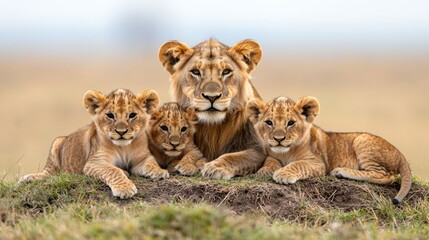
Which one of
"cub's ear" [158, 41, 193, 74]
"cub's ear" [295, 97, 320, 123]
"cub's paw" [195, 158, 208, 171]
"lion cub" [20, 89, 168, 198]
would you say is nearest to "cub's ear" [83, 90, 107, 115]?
"lion cub" [20, 89, 168, 198]

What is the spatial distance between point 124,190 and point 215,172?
3.41 feet

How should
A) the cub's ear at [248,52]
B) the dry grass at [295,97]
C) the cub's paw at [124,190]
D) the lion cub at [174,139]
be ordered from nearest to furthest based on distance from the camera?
the cub's paw at [124,190] → the lion cub at [174,139] → the cub's ear at [248,52] → the dry grass at [295,97]

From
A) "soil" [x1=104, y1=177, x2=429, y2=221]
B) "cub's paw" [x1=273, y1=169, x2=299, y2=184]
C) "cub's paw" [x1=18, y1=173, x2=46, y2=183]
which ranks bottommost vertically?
"cub's paw" [x1=18, y1=173, x2=46, y2=183]

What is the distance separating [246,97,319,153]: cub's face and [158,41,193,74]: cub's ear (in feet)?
2.86

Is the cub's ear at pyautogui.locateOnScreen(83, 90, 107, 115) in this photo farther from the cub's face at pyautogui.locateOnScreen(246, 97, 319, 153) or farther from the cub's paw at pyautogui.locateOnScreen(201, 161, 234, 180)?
the cub's face at pyautogui.locateOnScreen(246, 97, 319, 153)

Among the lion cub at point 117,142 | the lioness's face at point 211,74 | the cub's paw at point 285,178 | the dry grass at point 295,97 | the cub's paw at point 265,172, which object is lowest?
the dry grass at point 295,97

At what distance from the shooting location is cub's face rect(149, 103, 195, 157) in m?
8.97

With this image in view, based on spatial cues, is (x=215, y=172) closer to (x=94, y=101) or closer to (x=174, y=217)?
(x=94, y=101)

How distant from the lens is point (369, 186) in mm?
9039

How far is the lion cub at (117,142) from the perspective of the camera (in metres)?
8.48

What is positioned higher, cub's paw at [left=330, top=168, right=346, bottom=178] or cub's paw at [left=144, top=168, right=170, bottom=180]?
cub's paw at [left=144, top=168, right=170, bottom=180]

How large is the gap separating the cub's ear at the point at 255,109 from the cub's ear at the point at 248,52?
20.7 inches

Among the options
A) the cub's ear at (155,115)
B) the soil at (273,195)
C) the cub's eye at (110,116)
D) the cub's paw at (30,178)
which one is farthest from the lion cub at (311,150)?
the cub's paw at (30,178)

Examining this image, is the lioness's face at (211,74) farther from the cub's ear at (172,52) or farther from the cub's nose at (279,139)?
the cub's nose at (279,139)
